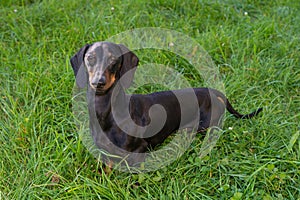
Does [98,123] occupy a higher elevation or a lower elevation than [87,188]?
higher

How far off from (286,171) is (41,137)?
1518mm

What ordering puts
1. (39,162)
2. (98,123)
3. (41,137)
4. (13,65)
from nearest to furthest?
(98,123) → (39,162) → (41,137) → (13,65)

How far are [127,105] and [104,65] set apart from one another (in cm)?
32

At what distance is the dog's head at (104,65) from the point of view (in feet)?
6.13

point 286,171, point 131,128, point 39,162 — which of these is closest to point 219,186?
point 286,171

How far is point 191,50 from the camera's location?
3271 millimetres

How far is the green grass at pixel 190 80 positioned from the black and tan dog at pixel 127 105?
17 centimetres

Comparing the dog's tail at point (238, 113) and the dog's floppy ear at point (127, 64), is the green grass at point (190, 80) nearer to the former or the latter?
the dog's tail at point (238, 113)

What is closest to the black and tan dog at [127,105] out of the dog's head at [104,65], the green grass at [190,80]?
→ the dog's head at [104,65]

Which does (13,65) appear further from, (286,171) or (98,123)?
(286,171)

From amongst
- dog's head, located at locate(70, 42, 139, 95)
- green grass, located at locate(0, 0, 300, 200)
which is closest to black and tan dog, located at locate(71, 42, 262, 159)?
dog's head, located at locate(70, 42, 139, 95)

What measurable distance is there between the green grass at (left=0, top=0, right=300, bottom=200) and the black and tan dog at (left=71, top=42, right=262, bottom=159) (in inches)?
6.6

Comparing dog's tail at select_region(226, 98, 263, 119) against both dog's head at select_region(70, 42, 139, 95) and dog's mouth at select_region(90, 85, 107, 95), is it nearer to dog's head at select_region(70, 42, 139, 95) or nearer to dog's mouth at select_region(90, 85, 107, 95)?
dog's head at select_region(70, 42, 139, 95)

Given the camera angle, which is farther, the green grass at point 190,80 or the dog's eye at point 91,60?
the green grass at point 190,80
